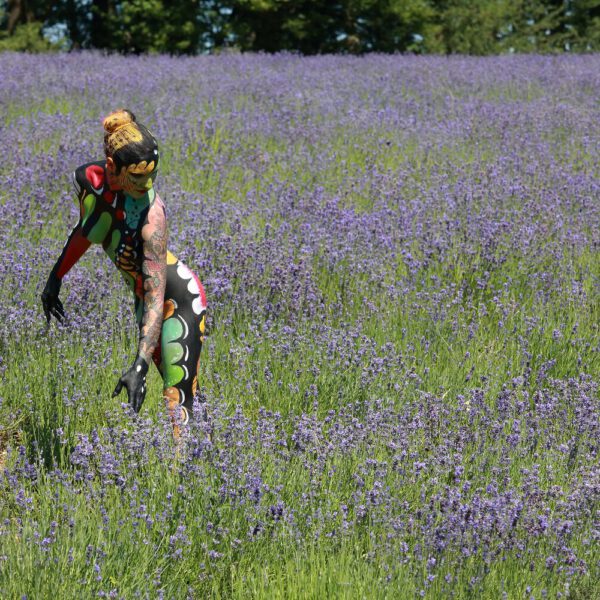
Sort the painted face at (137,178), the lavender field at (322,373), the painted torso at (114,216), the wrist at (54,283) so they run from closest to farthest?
the lavender field at (322,373) → the painted face at (137,178) → the painted torso at (114,216) → the wrist at (54,283)

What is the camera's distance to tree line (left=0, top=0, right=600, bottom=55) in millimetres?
19859

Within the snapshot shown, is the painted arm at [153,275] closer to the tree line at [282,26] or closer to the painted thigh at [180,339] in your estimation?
the painted thigh at [180,339]

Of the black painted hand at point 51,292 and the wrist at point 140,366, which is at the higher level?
the black painted hand at point 51,292

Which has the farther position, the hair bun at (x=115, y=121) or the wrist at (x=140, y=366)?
the hair bun at (x=115, y=121)

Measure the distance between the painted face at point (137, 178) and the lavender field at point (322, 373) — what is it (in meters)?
0.82

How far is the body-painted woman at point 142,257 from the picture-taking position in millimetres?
3219

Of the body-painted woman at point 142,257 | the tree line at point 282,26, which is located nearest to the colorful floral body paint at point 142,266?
the body-painted woman at point 142,257

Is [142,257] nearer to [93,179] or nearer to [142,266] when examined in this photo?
[142,266]

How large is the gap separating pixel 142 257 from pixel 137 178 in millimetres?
306

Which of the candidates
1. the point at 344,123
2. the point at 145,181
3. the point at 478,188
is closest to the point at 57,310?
the point at 145,181

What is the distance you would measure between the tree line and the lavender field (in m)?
11.7

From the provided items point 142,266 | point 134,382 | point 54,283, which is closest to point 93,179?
point 142,266

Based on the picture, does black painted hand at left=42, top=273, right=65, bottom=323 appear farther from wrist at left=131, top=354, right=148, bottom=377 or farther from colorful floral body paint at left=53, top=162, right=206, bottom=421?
wrist at left=131, top=354, right=148, bottom=377

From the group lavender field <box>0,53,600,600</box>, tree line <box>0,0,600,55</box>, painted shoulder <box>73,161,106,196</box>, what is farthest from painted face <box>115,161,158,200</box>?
tree line <box>0,0,600,55</box>
